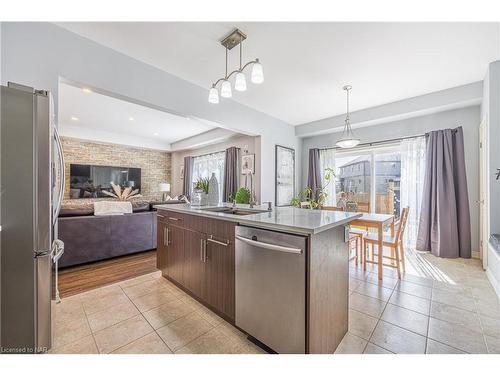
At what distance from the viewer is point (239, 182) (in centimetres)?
507

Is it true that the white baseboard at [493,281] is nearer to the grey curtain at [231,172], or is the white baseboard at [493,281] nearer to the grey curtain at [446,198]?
the grey curtain at [446,198]

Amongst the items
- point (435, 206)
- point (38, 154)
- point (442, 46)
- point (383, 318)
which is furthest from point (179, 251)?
point (435, 206)

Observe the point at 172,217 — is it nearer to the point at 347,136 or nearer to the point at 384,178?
the point at 347,136

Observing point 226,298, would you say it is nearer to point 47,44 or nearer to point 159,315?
point 159,315

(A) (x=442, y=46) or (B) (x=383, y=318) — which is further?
(A) (x=442, y=46)

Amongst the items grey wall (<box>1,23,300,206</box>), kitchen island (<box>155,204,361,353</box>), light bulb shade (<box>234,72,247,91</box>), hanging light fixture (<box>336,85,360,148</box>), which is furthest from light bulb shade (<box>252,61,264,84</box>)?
hanging light fixture (<box>336,85,360,148</box>)

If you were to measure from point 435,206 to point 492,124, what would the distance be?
1.40 metres

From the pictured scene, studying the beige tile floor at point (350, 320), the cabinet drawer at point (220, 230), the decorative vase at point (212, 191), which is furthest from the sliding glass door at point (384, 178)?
the cabinet drawer at point (220, 230)

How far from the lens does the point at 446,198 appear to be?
3357 millimetres

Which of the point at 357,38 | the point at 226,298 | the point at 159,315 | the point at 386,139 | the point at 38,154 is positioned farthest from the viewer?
the point at 386,139

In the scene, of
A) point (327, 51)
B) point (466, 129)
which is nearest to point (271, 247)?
point (327, 51)

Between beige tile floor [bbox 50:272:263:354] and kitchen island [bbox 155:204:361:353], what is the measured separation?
5.2 inches

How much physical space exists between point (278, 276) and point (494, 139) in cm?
316

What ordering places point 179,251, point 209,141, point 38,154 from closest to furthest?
point 38,154 → point 179,251 → point 209,141
